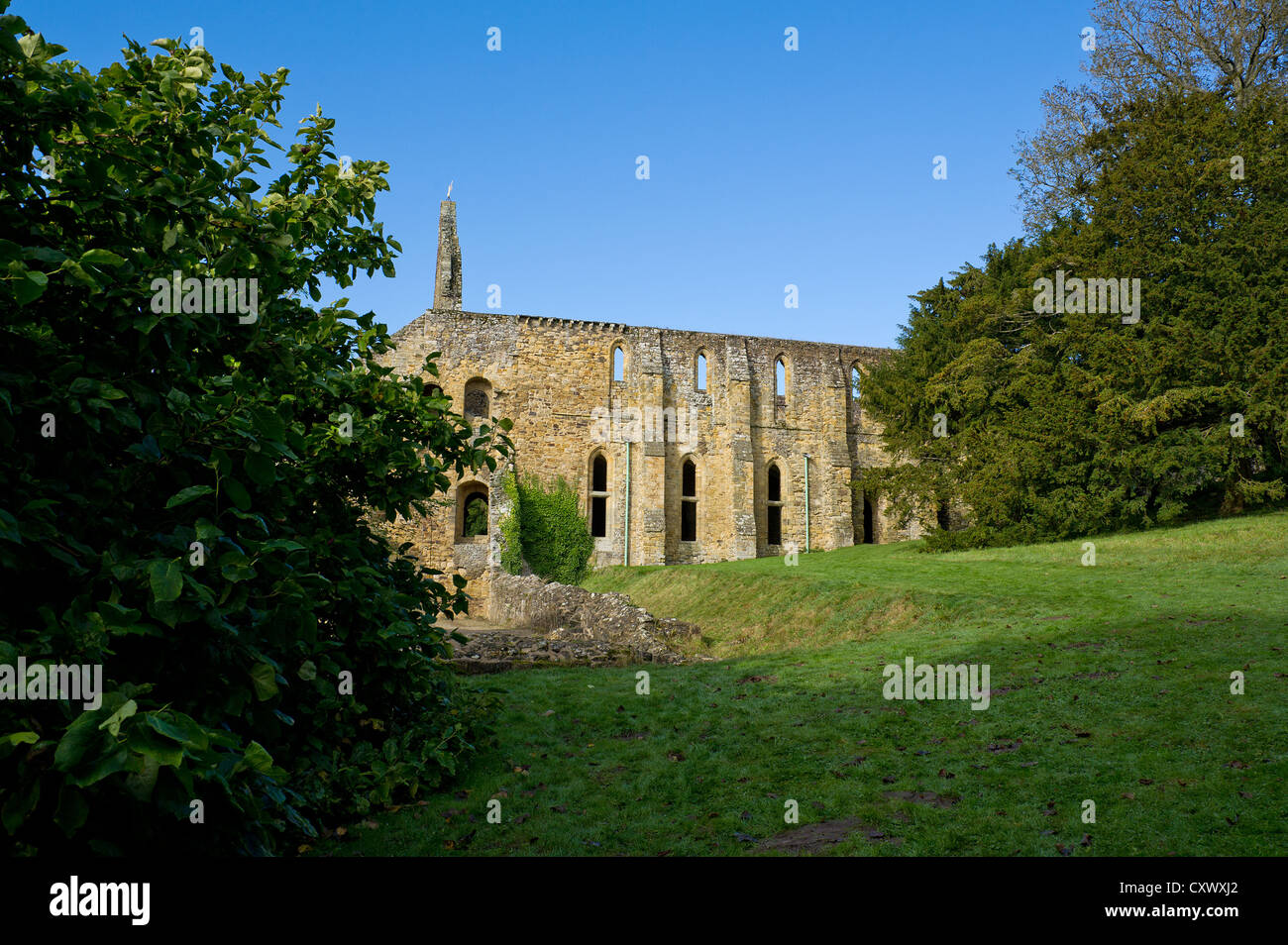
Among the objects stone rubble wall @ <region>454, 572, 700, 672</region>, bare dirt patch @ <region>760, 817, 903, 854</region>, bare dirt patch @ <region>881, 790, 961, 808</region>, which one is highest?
bare dirt patch @ <region>881, 790, 961, 808</region>

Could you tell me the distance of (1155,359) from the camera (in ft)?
67.3

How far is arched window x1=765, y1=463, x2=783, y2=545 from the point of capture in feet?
123

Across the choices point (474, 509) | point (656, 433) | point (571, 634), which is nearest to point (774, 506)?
point (656, 433)

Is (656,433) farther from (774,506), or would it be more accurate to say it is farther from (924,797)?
(924,797)

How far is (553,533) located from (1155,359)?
833 inches

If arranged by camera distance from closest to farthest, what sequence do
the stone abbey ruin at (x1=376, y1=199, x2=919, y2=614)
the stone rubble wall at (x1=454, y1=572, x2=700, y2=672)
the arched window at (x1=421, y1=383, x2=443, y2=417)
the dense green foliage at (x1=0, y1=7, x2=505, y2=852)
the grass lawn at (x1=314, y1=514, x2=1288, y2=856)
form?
the dense green foliage at (x1=0, y1=7, x2=505, y2=852)
the grass lawn at (x1=314, y1=514, x2=1288, y2=856)
the arched window at (x1=421, y1=383, x2=443, y2=417)
the stone rubble wall at (x1=454, y1=572, x2=700, y2=672)
the stone abbey ruin at (x1=376, y1=199, x2=919, y2=614)

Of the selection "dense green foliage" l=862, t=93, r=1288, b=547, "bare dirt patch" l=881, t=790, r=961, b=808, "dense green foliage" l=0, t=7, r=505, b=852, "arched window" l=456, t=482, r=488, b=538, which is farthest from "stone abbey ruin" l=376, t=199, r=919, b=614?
"dense green foliage" l=0, t=7, r=505, b=852

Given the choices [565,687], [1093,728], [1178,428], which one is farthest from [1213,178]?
[565,687]

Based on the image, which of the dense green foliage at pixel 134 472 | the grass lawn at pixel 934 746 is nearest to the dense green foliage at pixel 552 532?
the grass lawn at pixel 934 746

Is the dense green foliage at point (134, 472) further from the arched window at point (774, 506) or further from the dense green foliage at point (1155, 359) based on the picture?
the arched window at point (774, 506)

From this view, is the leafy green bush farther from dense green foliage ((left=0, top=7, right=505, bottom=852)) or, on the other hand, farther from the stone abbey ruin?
dense green foliage ((left=0, top=7, right=505, bottom=852))

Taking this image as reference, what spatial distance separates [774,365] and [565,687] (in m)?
28.3

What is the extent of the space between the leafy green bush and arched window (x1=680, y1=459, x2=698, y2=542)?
4.59 m

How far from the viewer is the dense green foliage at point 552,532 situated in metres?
33.1
